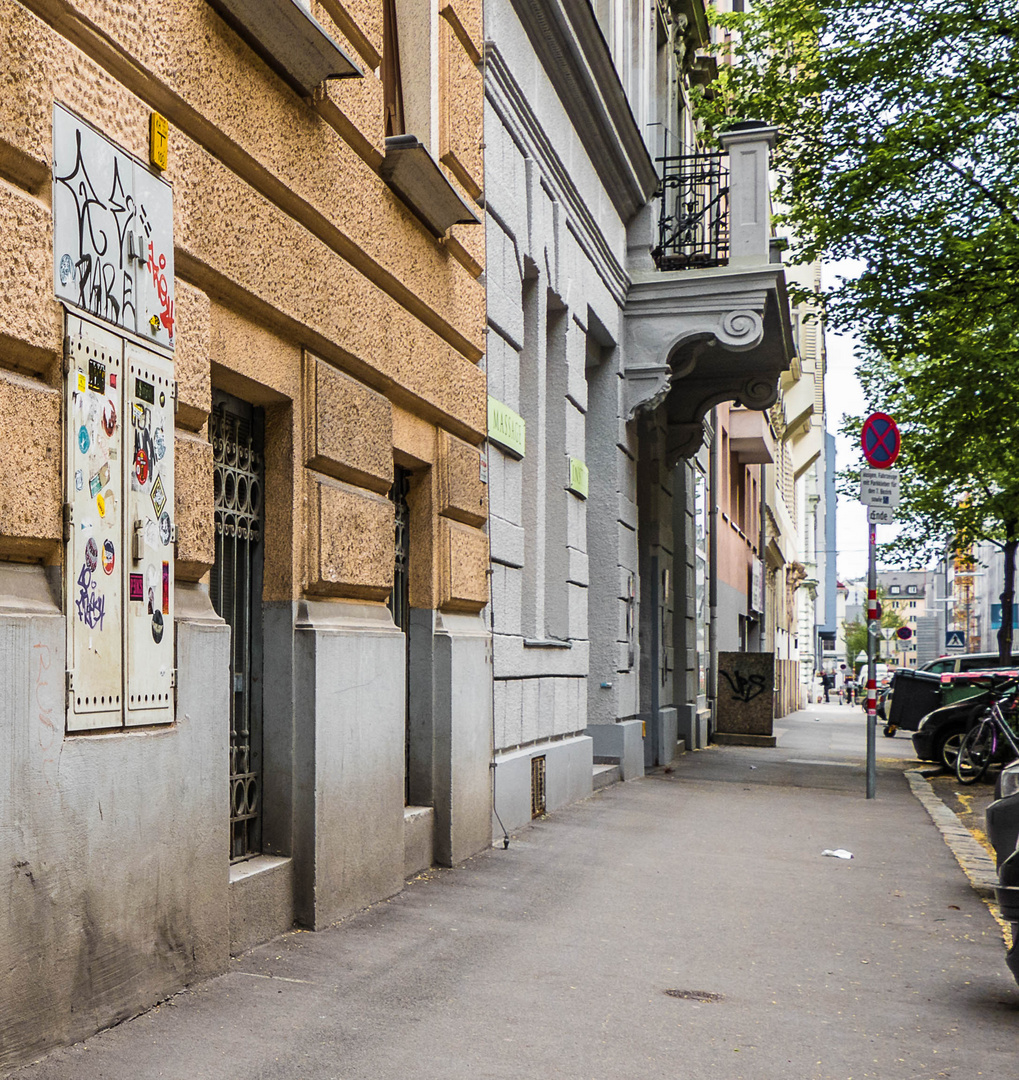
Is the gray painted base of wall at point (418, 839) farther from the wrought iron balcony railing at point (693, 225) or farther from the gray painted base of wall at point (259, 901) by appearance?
the wrought iron balcony railing at point (693, 225)

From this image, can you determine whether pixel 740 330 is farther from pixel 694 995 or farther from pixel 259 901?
pixel 259 901

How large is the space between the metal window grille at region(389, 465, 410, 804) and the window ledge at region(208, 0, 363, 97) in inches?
102

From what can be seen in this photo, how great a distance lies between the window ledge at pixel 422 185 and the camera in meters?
6.98

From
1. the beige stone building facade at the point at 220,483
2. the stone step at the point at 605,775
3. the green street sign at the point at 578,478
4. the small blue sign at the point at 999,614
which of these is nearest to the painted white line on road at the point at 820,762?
the stone step at the point at 605,775

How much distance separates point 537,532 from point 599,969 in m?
5.21

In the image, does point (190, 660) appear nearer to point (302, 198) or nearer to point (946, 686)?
point (302, 198)

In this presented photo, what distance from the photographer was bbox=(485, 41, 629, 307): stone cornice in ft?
30.5

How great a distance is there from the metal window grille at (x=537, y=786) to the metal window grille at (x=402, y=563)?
2.26 m

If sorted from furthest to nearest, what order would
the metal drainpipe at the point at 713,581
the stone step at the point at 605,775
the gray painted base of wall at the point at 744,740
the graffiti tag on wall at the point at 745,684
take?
the metal drainpipe at the point at 713,581 → the graffiti tag on wall at the point at 745,684 → the gray painted base of wall at the point at 744,740 → the stone step at the point at 605,775

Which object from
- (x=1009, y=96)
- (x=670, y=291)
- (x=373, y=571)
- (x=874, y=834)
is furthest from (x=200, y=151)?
(x=1009, y=96)

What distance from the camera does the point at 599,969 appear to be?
18.8ft

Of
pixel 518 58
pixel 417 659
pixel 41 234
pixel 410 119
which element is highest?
pixel 518 58

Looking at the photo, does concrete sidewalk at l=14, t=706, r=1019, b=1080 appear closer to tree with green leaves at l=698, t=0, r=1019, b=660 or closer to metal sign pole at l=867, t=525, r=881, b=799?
metal sign pole at l=867, t=525, r=881, b=799

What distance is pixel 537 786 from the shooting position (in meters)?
10.3
